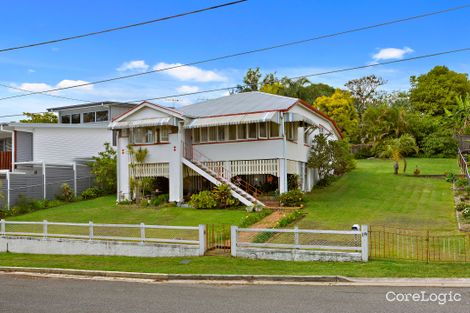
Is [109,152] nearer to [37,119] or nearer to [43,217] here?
[43,217]

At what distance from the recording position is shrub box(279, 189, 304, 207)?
84.0ft

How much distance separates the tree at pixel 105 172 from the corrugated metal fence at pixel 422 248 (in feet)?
73.1

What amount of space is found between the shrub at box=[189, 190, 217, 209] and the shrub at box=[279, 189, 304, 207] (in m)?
3.64

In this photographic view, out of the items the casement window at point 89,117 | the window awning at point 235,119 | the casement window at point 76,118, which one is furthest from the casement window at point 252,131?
the casement window at point 76,118

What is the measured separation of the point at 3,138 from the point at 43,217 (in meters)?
17.3

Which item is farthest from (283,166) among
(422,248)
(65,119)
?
(65,119)

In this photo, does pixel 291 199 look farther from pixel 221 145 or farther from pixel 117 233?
pixel 117 233

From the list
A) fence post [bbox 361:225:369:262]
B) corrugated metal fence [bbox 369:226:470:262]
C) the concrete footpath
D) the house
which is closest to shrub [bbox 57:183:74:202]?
the house

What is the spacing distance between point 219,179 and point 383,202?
8.79m

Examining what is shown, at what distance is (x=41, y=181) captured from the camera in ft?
111

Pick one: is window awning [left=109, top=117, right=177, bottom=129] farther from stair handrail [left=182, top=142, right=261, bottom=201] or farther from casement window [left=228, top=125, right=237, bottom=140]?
casement window [left=228, top=125, right=237, bottom=140]

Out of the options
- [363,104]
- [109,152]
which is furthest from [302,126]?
[363,104]

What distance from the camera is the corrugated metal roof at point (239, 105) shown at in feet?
96.2

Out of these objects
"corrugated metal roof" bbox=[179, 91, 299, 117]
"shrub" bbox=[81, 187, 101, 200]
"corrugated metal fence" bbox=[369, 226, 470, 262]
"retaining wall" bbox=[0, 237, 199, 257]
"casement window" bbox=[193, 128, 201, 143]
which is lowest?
"retaining wall" bbox=[0, 237, 199, 257]
